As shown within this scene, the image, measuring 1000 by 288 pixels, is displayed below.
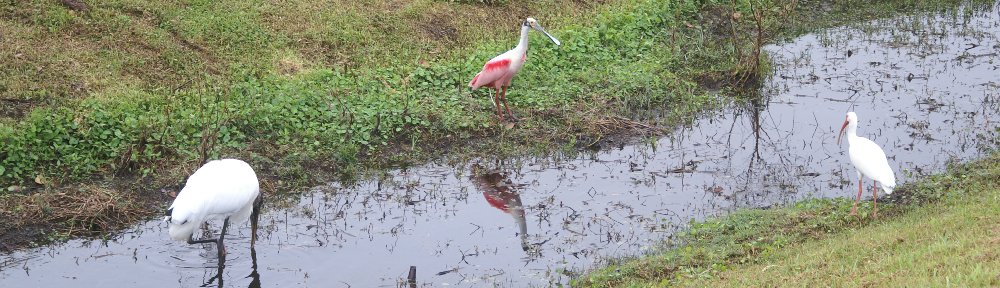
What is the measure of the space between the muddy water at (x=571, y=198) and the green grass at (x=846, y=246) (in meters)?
0.56

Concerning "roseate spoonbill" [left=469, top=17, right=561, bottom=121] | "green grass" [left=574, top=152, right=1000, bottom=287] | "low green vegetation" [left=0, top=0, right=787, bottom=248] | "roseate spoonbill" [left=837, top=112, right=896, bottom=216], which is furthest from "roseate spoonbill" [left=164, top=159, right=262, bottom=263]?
"roseate spoonbill" [left=837, top=112, right=896, bottom=216]

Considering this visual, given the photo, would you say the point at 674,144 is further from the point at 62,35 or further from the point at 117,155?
the point at 62,35

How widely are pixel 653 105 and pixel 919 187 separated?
3.66 metres

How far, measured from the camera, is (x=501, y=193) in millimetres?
9711

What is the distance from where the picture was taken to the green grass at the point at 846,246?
6320 millimetres

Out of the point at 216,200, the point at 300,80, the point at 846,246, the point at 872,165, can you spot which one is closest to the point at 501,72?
the point at 300,80

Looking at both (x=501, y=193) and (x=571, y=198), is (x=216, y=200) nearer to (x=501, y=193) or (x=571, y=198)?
(x=501, y=193)

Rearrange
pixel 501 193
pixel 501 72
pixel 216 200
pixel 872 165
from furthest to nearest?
pixel 501 72 < pixel 501 193 < pixel 872 165 < pixel 216 200

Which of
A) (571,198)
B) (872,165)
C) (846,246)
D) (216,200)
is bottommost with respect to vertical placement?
(846,246)

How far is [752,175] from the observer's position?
10102mm

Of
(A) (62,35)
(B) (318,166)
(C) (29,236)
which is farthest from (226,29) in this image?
(C) (29,236)

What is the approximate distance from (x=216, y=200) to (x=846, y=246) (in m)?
4.31

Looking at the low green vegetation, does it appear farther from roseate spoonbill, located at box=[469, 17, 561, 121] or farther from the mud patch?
roseate spoonbill, located at box=[469, 17, 561, 121]

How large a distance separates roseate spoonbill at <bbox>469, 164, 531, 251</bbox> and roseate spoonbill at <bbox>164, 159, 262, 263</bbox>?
2049mm
